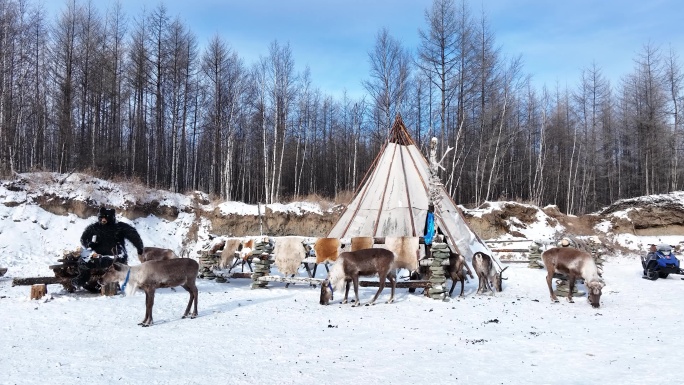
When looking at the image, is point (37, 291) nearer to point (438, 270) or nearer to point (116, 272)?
point (116, 272)

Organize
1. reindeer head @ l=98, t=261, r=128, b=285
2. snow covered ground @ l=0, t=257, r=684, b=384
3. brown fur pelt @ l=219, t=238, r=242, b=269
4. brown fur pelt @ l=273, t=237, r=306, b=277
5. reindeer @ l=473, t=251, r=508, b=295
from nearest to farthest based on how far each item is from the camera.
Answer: snow covered ground @ l=0, t=257, r=684, b=384 < reindeer head @ l=98, t=261, r=128, b=285 < reindeer @ l=473, t=251, r=508, b=295 < brown fur pelt @ l=273, t=237, r=306, b=277 < brown fur pelt @ l=219, t=238, r=242, b=269

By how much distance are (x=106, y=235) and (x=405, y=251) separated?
6.80 meters

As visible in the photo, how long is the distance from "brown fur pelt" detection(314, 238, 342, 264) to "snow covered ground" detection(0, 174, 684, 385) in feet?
3.02

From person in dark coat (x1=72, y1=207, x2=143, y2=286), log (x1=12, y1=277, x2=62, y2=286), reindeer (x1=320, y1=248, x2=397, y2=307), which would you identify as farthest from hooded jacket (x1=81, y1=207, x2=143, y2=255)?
reindeer (x1=320, y1=248, x2=397, y2=307)

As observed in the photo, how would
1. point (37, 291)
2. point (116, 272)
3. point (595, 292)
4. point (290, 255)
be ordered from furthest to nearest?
1. point (290, 255)
2. point (595, 292)
3. point (37, 291)
4. point (116, 272)

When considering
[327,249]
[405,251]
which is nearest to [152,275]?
[327,249]

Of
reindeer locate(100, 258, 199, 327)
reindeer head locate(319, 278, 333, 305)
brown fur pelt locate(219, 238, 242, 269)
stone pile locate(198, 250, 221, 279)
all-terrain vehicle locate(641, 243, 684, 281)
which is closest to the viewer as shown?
reindeer locate(100, 258, 199, 327)

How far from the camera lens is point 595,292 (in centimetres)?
940

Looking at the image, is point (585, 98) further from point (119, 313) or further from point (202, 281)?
point (119, 313)

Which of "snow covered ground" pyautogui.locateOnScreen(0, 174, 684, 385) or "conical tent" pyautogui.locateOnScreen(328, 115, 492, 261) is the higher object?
"conical tent" pyautogui.locateOnScreen(328, 115, 492, 261)

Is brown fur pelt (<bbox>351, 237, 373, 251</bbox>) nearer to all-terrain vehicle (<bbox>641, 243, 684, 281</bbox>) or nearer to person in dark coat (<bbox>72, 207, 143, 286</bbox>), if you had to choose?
person in dark coat (<bbox>72, 207, 143, 286</bbox>)

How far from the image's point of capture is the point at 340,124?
152 ft

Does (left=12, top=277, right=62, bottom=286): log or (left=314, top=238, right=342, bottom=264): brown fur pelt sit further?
(left=314, top=238, right=342, bottom=264): brown fur pelt

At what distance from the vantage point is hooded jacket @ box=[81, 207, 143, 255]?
9.75m
